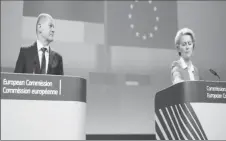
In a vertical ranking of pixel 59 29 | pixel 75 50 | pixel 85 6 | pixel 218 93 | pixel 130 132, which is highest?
pixel 85 6

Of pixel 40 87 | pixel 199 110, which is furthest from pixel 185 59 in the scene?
pixel 40 87

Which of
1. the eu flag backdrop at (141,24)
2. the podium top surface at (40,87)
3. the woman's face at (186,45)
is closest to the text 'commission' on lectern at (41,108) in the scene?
the podium top surface at (40,87)

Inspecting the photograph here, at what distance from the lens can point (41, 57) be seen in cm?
321

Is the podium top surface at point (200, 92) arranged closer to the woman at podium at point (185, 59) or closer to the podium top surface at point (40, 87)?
the woman at podium at point (185, 59)

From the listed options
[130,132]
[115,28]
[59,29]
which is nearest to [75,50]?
[59,29]

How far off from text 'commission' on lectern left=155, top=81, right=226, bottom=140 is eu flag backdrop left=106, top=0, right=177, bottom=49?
2.00 m

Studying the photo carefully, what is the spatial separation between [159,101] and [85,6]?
6.90ft

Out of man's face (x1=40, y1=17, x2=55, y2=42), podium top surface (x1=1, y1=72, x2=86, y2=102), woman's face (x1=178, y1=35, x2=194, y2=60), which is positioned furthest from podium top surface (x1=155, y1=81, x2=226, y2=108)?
man's face (x1=40, y1=17, x2=55, y2=42)

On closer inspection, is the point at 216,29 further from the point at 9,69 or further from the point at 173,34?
the point at 9,69

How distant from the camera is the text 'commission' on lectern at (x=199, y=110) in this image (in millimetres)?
2859

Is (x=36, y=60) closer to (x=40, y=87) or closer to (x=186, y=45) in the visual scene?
(x=40, y=87)

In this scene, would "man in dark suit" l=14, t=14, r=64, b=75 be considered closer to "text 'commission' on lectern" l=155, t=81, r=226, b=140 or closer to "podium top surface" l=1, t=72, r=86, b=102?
"podium top surface" l=1, t=72, r=86, b=102

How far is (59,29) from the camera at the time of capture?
4715mm

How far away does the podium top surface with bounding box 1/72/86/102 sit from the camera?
264 cm
